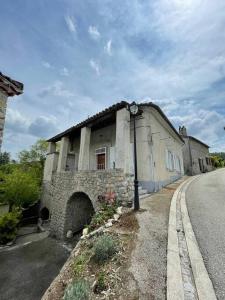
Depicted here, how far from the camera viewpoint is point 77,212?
11.1 meters

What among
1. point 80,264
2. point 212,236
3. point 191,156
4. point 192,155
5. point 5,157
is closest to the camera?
point 80,264

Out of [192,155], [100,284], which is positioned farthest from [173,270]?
[192,155]

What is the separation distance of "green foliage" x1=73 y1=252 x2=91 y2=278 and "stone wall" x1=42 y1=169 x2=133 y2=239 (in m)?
3.36

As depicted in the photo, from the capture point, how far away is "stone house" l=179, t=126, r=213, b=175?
74.8ft

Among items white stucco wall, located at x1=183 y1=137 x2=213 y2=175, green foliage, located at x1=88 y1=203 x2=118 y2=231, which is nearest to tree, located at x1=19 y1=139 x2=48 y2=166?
green foliage, located at x1=88 y1=203 x2=118 y2=231

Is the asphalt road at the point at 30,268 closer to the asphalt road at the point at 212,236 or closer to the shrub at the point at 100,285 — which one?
the shrub at the point at 100,285

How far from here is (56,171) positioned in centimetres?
1272

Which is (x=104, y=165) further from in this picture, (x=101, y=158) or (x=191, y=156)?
(x=191, y=156)

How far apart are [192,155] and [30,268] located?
22.5 metres

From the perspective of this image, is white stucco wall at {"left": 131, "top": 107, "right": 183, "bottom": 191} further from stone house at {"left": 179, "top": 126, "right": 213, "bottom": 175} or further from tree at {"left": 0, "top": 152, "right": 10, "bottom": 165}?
tree at {"left": 0, "top": 152, "right": 10, "bottom": 165}

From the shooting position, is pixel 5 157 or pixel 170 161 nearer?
pixel 170 161

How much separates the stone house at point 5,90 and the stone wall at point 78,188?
452 centimetres

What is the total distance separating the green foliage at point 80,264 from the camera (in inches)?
103

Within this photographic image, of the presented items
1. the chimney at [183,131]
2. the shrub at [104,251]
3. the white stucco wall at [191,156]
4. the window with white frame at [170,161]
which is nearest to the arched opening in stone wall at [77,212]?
the window with white frame at [170,161]
